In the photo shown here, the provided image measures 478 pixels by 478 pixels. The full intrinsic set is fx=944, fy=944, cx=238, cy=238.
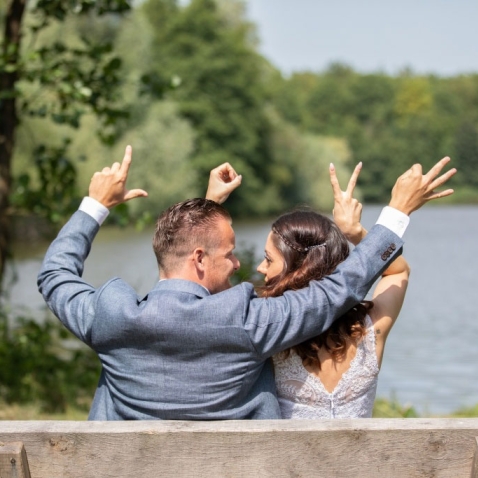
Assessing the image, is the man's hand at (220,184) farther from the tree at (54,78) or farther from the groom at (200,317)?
the tree at (54,78)

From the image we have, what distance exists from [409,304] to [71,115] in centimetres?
1147

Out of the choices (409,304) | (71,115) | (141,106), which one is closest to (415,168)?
(71,115)

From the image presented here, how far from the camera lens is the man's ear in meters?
2.28

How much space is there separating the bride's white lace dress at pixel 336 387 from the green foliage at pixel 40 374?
5151 mm

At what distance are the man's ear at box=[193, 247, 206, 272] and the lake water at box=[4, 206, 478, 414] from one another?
17.7ft

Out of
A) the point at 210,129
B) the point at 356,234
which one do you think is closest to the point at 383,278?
the point at 356,234

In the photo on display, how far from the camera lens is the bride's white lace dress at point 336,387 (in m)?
2.42

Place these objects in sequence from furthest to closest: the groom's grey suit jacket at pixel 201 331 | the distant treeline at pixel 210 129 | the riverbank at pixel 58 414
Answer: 1. the distant treeline at pixel 210 129
2. the riverbank at pixel 58 414
3. the groom's grey suit jacket at pixel 201 331

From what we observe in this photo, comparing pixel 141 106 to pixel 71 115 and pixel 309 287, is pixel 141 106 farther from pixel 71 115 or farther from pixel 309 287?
pixel 309 287

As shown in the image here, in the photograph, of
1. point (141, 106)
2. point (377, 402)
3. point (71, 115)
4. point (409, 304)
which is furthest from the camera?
point (141, 106)

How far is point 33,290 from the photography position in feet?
42.0

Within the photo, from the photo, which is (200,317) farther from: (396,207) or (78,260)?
(396,207)

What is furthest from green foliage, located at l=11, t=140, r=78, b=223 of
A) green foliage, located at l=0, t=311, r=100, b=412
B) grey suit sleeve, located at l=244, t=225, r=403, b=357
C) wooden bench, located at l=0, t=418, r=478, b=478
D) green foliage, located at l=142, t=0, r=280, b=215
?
green foliage, located at l=142, t=0, r=280, b=215

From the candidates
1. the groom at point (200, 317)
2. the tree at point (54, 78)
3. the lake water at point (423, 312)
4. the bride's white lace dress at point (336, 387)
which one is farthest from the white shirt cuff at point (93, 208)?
the lake water at point (423, 312)
